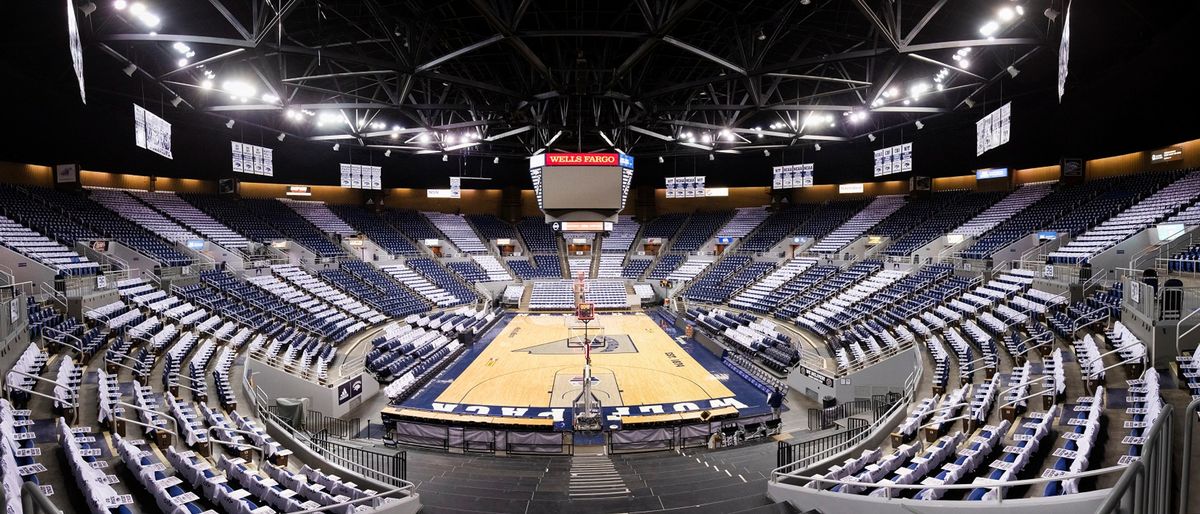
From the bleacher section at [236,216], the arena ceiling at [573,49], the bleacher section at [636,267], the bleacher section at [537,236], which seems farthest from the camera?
the bleacher section at [537,236]

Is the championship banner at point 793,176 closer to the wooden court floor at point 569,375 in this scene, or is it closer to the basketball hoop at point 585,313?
the wooden court floor at point 569,375

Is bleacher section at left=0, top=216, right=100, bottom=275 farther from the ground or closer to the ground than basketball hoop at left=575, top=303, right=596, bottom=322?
farther from the ground

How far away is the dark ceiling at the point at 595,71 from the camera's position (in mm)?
15438

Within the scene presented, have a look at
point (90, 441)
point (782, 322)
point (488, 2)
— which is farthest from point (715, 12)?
point (90, 441)

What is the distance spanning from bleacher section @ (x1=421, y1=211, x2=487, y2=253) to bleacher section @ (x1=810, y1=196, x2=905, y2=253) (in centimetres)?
2457

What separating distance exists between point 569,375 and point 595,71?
11.1 meters

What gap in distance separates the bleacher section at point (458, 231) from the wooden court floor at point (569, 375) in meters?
15.3

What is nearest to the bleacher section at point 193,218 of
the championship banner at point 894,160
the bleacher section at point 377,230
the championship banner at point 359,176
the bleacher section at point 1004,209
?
the championship banner at point 359,176

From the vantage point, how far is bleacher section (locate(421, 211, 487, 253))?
1586 inches

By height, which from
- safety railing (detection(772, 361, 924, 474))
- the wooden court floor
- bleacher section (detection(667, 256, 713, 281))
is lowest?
the wooden court floor

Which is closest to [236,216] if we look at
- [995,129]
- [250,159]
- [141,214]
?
[250,159]

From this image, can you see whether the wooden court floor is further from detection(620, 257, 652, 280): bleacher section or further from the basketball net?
detection(620, 257, 652, 280): bleacher section

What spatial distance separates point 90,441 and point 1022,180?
40.3 meters

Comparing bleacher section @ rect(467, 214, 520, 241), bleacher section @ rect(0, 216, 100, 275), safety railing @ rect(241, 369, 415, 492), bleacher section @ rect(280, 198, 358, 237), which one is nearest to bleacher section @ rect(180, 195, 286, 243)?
bleacher section @ rect(280, 198, 358, 237)
